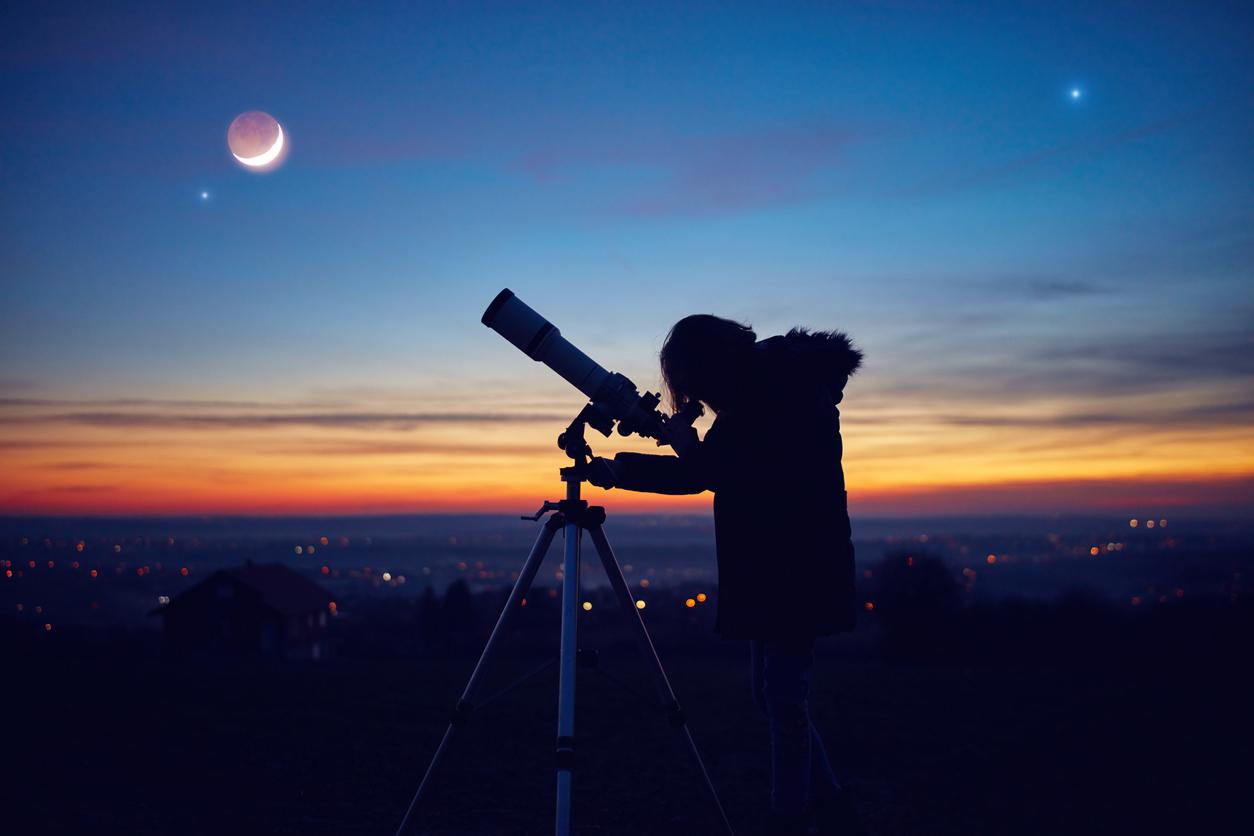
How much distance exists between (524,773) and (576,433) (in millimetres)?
2474

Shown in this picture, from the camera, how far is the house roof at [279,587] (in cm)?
1700

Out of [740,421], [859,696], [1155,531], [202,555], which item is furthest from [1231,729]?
[202,555]

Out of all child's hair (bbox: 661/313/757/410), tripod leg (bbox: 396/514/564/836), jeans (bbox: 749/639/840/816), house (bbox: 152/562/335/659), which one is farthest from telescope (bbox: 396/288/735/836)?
house (bbox: 152/562/335/659)

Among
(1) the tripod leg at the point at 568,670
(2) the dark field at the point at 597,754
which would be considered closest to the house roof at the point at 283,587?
(2) the dark field at the point at 597,754

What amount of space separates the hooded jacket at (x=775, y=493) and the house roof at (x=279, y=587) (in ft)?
50.9

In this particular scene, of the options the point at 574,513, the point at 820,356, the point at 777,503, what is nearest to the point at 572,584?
the point at 574,513

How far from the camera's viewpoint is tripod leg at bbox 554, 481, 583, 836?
3094 millimetres

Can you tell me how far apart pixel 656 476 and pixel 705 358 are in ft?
1.78

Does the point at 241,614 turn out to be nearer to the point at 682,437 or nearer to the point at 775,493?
the point at 682,437

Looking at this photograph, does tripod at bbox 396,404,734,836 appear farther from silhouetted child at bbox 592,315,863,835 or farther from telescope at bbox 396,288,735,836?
silhouetted child at bbox 592,315,863,835

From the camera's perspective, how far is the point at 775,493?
3.44 metres

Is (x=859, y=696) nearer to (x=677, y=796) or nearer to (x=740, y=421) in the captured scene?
(x=677, y=796)

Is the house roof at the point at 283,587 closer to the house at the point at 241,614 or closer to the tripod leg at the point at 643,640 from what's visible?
the house at the point at 241,614

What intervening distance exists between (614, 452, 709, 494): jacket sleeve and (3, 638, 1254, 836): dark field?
5.95ft
